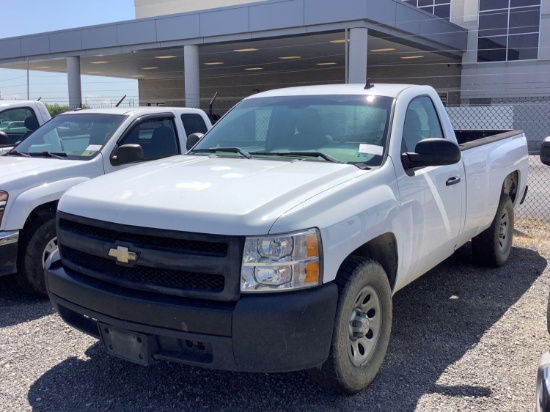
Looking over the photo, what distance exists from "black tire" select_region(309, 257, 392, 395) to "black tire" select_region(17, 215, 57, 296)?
3.06m

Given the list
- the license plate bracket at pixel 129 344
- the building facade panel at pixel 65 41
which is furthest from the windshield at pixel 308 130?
the building facade panel at pixel 65 41

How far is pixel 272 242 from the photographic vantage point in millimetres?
3041

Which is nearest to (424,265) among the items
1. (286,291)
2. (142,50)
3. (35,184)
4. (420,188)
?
(420,188)

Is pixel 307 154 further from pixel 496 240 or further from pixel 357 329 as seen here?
pixel 496 240

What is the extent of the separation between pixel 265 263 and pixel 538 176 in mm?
15803

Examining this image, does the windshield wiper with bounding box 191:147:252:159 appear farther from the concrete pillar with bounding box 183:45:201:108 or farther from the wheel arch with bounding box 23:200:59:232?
the concrete pillar with bounding box 183:45:201:108

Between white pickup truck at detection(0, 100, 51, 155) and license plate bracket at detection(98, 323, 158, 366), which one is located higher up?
A: white pickup truck at detection(0, 100, 51, 155)

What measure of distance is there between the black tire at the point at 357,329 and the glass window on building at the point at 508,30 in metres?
27.7

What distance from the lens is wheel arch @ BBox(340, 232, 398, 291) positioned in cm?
380

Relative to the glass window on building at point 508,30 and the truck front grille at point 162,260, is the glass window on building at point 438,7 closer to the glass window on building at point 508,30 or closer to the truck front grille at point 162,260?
the glass window on building at point 508,30

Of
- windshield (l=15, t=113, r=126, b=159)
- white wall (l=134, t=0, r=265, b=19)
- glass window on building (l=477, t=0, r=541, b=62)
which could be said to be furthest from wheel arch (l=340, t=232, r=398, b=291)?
white wall (l=134, t=0, r=265, b=19)

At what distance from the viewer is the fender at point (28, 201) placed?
512 cm

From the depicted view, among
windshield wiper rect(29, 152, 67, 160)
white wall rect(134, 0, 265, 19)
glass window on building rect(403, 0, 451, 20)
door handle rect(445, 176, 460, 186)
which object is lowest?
door handle rect(445, 176, 460, 186)

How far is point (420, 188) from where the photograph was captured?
4.28m
